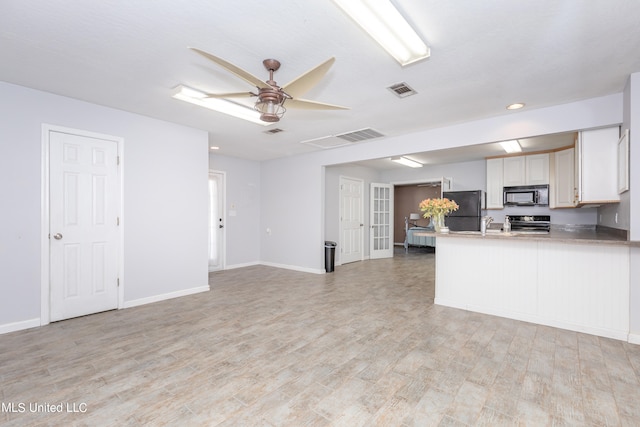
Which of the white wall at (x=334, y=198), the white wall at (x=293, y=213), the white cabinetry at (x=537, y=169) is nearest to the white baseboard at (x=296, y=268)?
the white wall at (x=293, y=213)

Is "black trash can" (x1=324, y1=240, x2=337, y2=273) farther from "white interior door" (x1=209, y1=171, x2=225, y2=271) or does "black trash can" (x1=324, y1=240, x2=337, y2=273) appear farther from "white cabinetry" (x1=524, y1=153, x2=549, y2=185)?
"white cabinetry" (x1=524, y1=153, x2=549, y2=185)

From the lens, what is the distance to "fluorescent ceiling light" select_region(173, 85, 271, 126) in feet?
10.5

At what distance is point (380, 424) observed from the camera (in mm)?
1748

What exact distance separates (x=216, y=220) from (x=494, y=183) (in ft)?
20.7

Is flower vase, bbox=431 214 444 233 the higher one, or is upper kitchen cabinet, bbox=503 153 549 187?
upper kitchen cabinet, bbox=503 153 549 187

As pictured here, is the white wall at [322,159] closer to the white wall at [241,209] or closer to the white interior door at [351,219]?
the white wall at [241,209]

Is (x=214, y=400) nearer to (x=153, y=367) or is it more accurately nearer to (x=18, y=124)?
(x=153, y=367)

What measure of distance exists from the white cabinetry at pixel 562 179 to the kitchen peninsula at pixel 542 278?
2142 millimetres

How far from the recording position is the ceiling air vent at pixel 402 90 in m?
3.09

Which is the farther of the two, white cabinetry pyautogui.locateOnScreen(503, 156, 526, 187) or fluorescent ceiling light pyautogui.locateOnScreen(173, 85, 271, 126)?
white cabinetry pyautogui.locateOnScreen(503, 156, 526, 187)

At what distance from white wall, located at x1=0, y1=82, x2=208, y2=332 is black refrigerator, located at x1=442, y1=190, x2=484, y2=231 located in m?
5.46

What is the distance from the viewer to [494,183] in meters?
6.42

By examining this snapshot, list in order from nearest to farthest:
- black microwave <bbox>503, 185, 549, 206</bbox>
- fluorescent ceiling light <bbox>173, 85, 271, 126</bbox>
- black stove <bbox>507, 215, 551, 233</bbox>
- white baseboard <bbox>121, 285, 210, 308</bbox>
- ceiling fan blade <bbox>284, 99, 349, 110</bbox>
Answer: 1. ceiling fan blade <bbox>284, 99, 349, 110</bbox>
2. fluorescent ceiling light <bbox>173, 85, 271, 126</bbox>
3. white baseboard <bbox>121, 285, 210, 308</bbox>
4. black microwave <bbox>503, 185, 549, 206</bbox>
5. black stove <bbox>507, 215, 551, 233</bbox>
